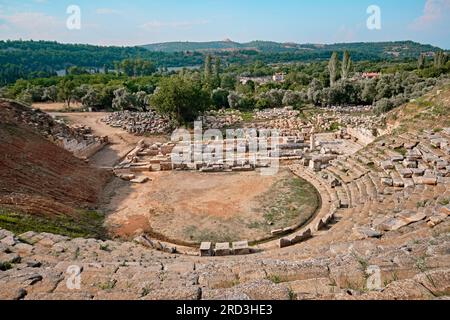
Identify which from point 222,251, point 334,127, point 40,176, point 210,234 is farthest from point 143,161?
point 334,127

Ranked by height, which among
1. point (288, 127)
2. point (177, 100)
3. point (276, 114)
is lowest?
point (288, 127)

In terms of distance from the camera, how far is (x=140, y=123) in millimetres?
36375

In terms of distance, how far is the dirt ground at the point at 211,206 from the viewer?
13336 millimetres

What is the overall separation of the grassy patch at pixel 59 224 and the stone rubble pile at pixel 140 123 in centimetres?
1980

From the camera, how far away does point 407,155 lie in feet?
51.6

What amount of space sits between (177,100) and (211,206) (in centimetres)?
2121

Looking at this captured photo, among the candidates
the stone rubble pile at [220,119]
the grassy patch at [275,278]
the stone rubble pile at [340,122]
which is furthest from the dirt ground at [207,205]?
the stone rubble pile at [220,119]

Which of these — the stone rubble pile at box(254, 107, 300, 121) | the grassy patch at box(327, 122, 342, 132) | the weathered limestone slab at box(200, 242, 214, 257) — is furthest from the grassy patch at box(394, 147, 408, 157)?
the stone rubble pile at box(254, 107, 300, 121)

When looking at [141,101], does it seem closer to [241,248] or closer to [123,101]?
[123,101]

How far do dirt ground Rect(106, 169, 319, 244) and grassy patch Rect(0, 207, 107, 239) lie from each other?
68 cm

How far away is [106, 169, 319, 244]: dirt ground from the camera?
1334 cm

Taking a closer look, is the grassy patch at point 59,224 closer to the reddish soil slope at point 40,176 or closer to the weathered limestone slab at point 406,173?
the reddish soil slope at point 40,176

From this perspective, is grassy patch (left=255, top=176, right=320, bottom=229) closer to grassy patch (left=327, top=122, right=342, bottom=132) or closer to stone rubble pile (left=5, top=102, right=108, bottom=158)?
stone rubble pile (left=5, top=102, right=108, bottom=158)
